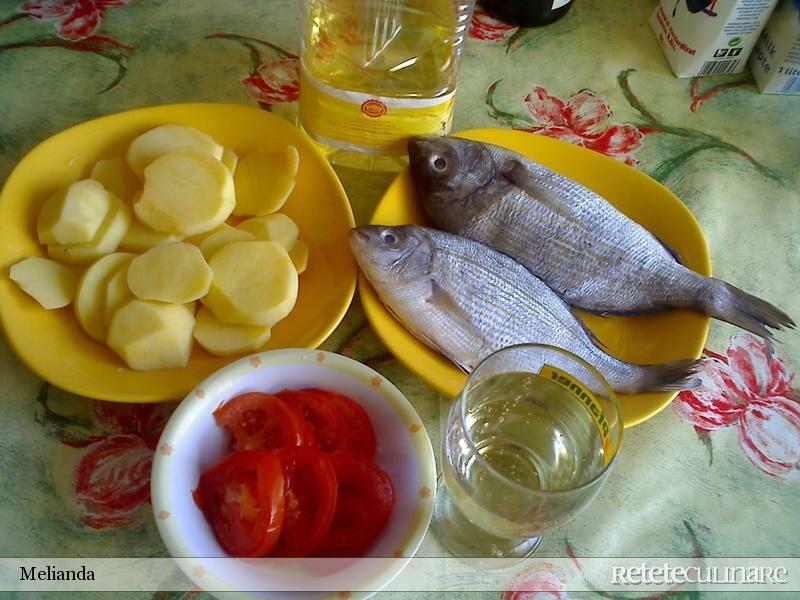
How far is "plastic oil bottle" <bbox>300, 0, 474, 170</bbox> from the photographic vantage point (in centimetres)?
97

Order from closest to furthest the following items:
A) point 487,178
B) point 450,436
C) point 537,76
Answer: point 450,436 < point 487,178 < point 537,76

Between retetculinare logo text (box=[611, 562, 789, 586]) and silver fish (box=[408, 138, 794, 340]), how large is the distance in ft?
0.92

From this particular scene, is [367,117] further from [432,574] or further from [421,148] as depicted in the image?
[432,574]

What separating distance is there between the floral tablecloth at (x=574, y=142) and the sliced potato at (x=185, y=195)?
206 mm

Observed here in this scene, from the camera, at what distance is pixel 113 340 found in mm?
772

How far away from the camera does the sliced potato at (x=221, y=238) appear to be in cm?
85

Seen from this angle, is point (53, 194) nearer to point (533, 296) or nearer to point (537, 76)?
point (533, 296)

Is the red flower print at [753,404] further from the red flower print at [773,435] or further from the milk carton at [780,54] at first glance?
the milk carton at [780,54]

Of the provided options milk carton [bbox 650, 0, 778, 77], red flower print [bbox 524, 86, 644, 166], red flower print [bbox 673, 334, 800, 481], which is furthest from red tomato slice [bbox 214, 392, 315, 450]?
milk carton [bbox 650, 0, 778, 77]

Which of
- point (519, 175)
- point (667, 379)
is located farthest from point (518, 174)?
point (667, 379)

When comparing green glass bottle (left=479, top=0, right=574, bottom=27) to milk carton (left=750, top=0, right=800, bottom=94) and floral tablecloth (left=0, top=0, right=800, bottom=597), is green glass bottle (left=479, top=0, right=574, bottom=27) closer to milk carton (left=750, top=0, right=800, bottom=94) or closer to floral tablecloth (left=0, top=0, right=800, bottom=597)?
floral tablecloth (left=0, top=0, right=800, bottom=597)

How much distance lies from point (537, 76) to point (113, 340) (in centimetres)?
80

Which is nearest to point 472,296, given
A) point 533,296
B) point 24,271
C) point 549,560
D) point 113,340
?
point 533,296

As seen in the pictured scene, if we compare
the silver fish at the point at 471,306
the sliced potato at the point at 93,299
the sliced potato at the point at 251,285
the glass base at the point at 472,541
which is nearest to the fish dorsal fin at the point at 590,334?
the silver fish at the point at 471,306
